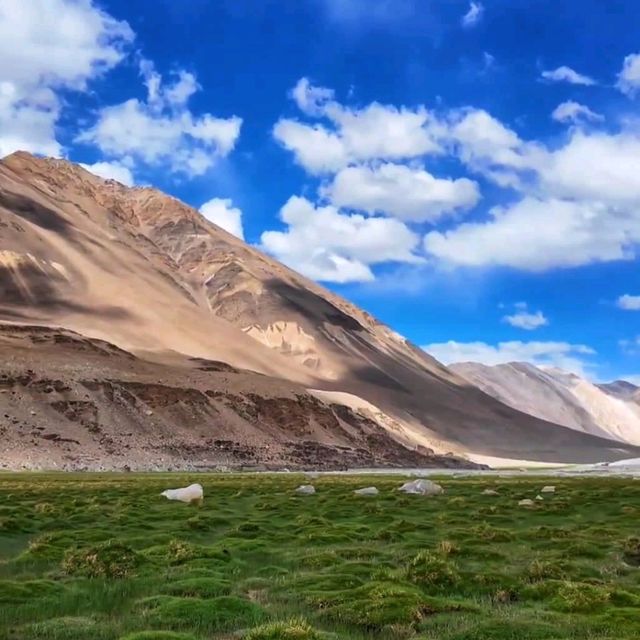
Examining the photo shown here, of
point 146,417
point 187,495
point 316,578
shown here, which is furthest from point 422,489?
point 146,417

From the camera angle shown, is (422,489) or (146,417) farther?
(146,417)

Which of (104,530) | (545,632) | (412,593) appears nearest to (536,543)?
(412,593)

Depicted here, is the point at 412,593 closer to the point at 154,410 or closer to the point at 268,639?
the point at 268,639

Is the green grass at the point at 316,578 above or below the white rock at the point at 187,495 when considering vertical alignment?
above

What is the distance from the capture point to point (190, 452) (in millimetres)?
146375

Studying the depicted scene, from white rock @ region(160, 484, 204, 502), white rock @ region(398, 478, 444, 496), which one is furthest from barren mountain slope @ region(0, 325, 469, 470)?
white rock @ region(398, 478, 444, 496)

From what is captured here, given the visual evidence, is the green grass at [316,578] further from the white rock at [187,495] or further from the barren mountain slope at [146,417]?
the barren mountain slope at [146,417]

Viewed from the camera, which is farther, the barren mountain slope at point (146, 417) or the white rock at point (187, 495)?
the barren mountain slope at point (146, 417)

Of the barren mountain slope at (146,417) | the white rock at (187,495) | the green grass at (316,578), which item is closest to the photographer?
the green grass at (316,578)

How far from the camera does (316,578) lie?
1930 cm

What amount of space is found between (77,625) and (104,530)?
1709cm

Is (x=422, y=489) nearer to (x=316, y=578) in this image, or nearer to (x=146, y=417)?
(x=316, y=578)

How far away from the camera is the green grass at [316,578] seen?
14.5 meters

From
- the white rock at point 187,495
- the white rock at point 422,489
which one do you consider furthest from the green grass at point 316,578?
the white rock at point 422,489
